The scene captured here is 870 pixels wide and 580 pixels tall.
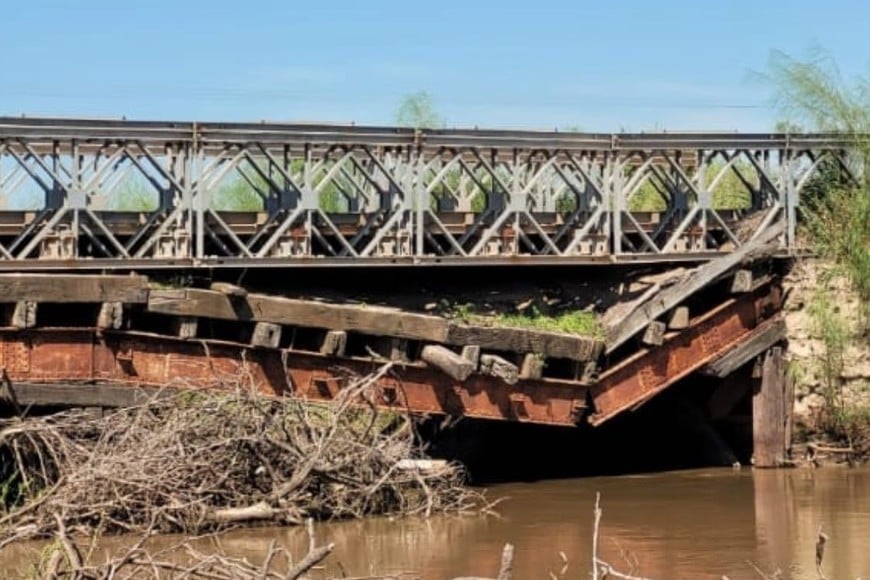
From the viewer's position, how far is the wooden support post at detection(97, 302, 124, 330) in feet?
60.6

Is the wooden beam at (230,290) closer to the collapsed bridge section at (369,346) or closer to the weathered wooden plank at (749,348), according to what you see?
the collapsed bridge section at (369,346)

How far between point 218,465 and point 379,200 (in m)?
7.15

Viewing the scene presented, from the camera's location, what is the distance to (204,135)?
2041 cm

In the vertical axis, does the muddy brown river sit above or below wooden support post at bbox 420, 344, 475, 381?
below

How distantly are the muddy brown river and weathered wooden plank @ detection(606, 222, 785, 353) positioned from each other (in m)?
2.06

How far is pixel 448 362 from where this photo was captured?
1983 centimetres

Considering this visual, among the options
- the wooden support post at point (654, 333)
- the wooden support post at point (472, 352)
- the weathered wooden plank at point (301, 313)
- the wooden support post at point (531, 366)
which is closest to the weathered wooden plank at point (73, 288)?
the weathered wooden plank at point (301, 313)

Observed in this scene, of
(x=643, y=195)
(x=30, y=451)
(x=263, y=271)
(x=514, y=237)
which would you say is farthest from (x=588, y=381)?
(x=643, y=195)

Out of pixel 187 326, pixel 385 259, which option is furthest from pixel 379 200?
pixel 187 326

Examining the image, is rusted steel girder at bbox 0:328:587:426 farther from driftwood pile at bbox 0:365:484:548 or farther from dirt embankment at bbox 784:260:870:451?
dirt embankment at bbox 784:260:870:451

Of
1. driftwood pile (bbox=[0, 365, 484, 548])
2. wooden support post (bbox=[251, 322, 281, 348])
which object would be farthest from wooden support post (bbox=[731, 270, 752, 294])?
wooden support post (bbox=[251, 322, 281, 348])

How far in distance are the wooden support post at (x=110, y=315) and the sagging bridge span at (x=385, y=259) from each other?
0.03 metres

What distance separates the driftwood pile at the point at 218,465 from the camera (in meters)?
16.0

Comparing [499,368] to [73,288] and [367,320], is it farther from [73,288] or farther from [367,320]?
[73,288]
